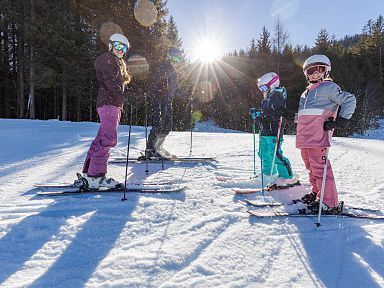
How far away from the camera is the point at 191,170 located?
5840 mm

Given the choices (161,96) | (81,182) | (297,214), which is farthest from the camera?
(161,96)

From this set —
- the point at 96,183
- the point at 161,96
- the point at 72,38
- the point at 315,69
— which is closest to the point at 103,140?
the point at 96,183

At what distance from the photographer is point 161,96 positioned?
697 centimetres

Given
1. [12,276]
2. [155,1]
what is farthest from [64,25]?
[12,276]

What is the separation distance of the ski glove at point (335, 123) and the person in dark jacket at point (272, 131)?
1.10 meters

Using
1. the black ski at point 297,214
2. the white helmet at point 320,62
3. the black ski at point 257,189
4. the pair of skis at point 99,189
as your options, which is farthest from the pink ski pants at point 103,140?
the white helmet at point 320,62

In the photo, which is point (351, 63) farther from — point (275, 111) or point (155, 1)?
point (275, 111)

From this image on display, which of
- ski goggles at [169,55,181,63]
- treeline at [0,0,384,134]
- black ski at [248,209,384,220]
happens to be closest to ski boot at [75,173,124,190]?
black ski at [248,209,384,220]

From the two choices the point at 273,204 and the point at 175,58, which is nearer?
the point at 273,204

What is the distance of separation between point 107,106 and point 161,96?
2882 millimetres

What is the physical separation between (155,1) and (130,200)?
61.5ft

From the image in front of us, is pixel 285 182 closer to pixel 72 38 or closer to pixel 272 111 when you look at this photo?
pixel 272 111

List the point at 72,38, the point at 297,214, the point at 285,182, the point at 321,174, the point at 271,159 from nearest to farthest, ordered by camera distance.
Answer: the point at 297,214 → the point at 321,174 → the point at 285,182 → the point at 271,159 → the point at 72,38

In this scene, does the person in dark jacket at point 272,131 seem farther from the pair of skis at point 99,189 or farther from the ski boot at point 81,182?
the ski boot at point 81,182
